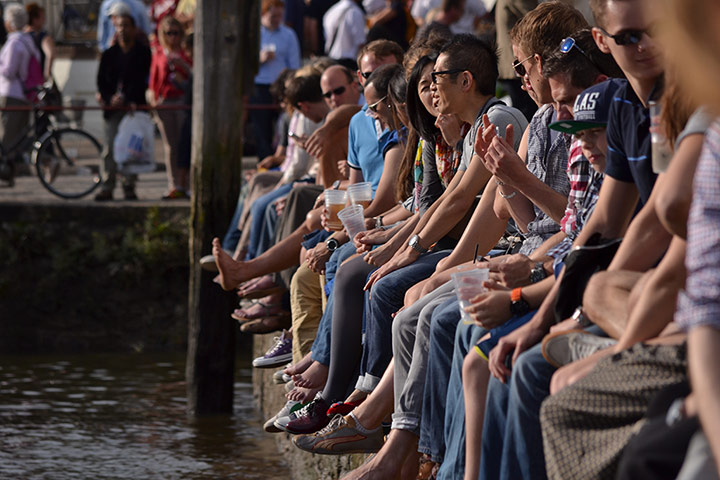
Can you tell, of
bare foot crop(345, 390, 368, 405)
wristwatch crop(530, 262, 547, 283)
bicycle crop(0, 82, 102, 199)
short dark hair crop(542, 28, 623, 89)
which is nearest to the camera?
wristwatch crop(530, 262, 547, 283)

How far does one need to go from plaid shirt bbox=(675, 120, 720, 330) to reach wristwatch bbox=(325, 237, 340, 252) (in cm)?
355

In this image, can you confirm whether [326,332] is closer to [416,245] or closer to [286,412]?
[286,412]

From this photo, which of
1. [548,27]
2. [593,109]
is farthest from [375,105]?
[593,109]

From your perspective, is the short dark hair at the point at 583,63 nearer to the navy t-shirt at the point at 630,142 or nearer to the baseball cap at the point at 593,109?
the baseball cap at the point at 593,109

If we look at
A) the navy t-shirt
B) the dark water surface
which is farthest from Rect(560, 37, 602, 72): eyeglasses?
the dark water surface

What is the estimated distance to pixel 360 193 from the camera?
5602 mm

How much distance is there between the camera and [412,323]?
4.00 m

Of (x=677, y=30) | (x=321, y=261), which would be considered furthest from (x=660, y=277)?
(x=321, y=261)

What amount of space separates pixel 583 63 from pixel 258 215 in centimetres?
401

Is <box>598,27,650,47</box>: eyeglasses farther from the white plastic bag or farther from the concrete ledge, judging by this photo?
the white plastic bag

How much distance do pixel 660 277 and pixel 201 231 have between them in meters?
5.67

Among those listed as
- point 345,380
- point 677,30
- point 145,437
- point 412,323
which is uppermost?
point 677,30

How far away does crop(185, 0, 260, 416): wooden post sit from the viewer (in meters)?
7.69

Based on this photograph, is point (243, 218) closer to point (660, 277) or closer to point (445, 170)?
point (445, 170)
